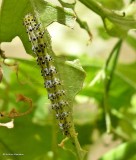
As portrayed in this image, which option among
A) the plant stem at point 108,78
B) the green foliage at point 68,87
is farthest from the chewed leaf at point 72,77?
the plant stem at point 108,78

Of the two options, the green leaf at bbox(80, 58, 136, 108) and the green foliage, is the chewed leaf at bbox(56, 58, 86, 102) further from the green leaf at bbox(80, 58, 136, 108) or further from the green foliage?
the green leaf at bbox(80, 58, 136, 108)

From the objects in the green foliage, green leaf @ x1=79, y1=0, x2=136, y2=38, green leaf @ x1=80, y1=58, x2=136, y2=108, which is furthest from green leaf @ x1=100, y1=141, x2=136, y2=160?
green leaf @ x1=79, y1=0, x2=136, y2=38

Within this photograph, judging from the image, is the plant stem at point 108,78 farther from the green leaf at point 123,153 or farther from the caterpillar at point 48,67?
the caterpillar at point 48,67

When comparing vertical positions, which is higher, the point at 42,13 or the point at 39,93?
the point at 42,13

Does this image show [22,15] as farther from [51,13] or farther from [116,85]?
[116,85]

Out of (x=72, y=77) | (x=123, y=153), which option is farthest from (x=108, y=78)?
(x=72, y=77)

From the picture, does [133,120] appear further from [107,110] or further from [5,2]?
[5,2]

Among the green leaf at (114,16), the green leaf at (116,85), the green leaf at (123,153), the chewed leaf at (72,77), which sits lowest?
the green leaf at (123,153)

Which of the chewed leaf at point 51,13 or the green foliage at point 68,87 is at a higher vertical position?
the chewed leaf at point 51,13

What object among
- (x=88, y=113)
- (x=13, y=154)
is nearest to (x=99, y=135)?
(x=88, y=113)
